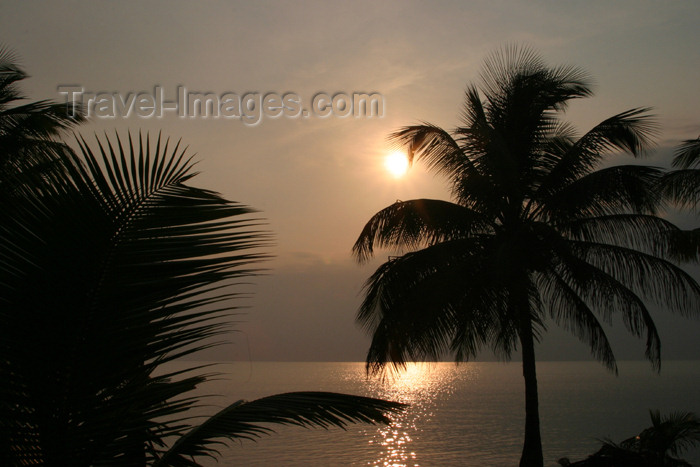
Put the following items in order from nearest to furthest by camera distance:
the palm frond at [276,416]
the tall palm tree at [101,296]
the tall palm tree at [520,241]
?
1. the tall palm tree at [101,296]
2. the palm frond at [276,416]
3. the tall palm tree at [520,241]

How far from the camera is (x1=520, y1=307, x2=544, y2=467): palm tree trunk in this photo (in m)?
11.6

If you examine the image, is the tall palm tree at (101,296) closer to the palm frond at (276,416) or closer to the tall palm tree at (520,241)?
the palm frond at (276,416)

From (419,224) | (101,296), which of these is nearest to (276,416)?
(101,296)

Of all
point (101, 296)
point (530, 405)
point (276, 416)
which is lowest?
point (530, 405)

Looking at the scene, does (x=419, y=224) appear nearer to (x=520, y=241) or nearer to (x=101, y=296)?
(x=520, y=241)

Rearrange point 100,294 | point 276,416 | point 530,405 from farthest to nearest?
1. point 530,405
2. point 276,416
3. point 100,294

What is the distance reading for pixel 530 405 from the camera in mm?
11836

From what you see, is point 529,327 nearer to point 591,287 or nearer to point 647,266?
point 591,287

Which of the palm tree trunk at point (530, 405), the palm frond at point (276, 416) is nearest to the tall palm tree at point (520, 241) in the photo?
the palm tree trunk at point (530, 405)

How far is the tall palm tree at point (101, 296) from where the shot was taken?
232 centimetres

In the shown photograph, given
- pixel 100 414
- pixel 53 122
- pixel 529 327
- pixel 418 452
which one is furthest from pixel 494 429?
pixel 100 414

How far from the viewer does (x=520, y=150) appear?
1280cm

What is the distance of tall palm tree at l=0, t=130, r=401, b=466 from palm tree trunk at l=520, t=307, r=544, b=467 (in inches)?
406

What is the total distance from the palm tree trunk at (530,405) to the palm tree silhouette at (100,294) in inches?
406
